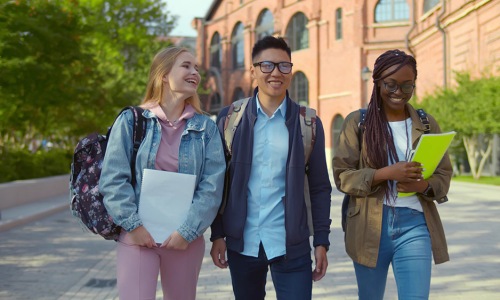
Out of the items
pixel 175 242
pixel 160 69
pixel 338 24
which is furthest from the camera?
pixel 338 24

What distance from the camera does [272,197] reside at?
349cm

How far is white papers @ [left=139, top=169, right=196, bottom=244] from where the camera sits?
3295 millimetres

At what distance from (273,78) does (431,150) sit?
36.5 inches

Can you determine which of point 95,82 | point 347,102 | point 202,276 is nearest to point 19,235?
point 202,276

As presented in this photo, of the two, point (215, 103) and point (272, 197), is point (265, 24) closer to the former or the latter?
point (215, 103)

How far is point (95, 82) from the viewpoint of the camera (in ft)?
80.9

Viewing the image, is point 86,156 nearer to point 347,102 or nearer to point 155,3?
point 347,102

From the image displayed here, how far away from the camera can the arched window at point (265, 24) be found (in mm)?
52562

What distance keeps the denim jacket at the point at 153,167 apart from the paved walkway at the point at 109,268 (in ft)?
10.6

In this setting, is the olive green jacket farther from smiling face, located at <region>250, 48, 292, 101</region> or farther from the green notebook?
A: smiling face, located at <region>250, 48, 292, 101</region>

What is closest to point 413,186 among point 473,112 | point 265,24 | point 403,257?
point 403,257

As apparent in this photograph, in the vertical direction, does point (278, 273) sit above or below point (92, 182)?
below

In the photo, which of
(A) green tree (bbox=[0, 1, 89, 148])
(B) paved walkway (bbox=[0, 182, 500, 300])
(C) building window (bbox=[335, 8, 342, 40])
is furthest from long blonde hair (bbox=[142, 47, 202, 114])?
(C) building window (bbox=[335, 8, 342, 40])

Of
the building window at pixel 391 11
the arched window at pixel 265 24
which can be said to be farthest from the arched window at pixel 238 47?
the building window at pixel 391 11
